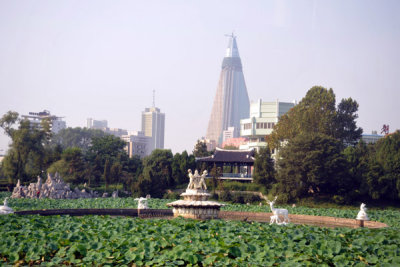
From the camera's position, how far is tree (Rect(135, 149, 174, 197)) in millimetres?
44312

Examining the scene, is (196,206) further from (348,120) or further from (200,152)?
(200,152)

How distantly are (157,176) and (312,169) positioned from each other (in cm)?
1414

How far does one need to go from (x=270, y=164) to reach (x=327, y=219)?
20314 millimetres

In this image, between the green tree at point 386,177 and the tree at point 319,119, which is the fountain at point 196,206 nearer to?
the green tree at point 386,177

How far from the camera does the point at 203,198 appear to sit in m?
22.2

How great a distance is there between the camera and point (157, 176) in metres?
45.7

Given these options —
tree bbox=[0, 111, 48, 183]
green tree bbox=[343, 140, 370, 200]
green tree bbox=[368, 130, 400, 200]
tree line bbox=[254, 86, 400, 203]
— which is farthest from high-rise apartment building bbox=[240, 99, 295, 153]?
tree bbox=[0, 111, 48, 183]

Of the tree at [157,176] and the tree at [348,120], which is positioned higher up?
the tree at [348,120]

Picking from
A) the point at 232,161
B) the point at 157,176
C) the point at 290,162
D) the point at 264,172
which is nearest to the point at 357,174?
the point at 290,162

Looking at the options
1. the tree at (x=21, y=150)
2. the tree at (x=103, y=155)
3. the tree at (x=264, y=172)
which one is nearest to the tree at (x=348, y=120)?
the tree at (x=264, y=172)

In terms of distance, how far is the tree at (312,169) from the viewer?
136 feet

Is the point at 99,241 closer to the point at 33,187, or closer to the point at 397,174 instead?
the point at 33,187

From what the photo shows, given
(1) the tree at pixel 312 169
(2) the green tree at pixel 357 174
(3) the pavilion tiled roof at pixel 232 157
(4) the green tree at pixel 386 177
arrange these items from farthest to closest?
(3) the pavilion tiled roof at pixel 232 157 → (2) the green tree at pixel 357 174 → (4) the green tree at pixel 386 177 → (1) the tree at pixel 312 169

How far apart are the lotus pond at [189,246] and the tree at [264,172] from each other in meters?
32.5
